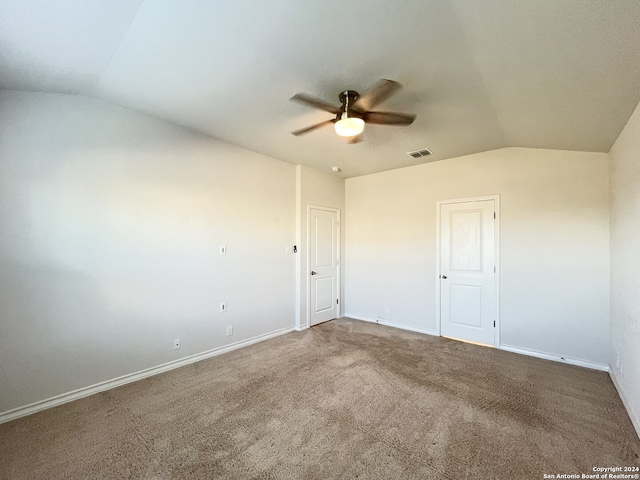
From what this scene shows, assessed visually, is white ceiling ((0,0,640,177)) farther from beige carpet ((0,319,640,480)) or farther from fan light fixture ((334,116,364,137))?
beige carpet ((0,319,640,480))

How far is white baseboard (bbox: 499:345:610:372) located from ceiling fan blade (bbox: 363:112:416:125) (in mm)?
3251

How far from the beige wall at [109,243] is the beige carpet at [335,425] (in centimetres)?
38

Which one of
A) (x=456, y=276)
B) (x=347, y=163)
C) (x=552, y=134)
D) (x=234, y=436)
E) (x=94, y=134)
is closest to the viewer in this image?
(x=234, y=436)

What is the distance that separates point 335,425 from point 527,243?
3.19 m

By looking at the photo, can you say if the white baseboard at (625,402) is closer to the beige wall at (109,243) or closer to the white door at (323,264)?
the white door at (323,264)

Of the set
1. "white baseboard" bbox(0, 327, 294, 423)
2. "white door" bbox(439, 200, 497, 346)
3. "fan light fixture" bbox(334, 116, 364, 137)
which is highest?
"fan light fixture" bbox(334, 116, 364, 137)

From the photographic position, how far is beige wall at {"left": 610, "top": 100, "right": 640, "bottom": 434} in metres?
2.08

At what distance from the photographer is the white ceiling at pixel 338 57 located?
57.8 inches

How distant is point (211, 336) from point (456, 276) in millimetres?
3491

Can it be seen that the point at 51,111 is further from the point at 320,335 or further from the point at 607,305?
the point at 607,305

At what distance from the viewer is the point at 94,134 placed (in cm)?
254

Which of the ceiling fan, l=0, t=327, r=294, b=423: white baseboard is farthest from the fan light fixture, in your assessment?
l=0, t=327, r=294, b=423: white baseboard

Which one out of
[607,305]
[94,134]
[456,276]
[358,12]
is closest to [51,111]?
[94,134]

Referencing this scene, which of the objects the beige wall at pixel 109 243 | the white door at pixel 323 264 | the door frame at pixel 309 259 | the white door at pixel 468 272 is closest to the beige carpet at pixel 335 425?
the beige wall at pixel 109 243
